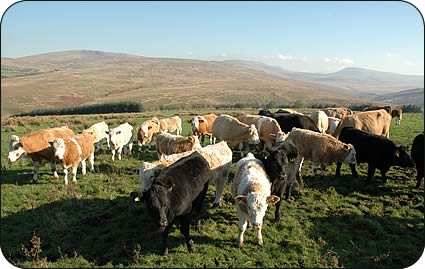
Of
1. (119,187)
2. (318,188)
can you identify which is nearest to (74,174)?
(119,187)

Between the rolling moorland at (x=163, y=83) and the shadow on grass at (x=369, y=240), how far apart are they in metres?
70.9

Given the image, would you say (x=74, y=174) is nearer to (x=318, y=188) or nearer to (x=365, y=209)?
(x=318, y=188)

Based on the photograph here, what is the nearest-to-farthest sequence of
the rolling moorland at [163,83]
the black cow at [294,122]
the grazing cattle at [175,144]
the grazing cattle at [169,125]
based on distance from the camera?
the grazing cattle at [175,144] < the black cow at [294,122] < the grazing cattle at [169,125] < the rolling moorland at [163,83]

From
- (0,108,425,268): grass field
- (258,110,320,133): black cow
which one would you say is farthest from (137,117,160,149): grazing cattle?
(258,110,320,133): black cow

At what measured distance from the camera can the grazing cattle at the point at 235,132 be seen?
15.5m

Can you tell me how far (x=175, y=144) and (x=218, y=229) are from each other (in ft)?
18.1

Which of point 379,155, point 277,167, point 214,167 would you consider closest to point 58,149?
point 214,167

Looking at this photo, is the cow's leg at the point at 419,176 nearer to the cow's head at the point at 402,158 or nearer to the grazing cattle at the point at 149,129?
the cow's head at the point at 402,158

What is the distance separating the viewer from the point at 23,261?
688 cm

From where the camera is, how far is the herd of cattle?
708cm

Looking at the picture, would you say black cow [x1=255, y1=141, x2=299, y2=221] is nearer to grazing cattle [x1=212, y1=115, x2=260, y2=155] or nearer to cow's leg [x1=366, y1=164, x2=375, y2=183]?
cow's leg [x1=366, y1=164, x2=375, y2=183]

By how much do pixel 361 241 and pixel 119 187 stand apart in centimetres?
753

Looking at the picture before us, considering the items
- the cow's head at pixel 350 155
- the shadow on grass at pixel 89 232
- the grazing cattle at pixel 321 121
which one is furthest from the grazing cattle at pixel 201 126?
the shadow on grass at pixel 89 232

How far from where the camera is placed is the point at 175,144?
13.1m
